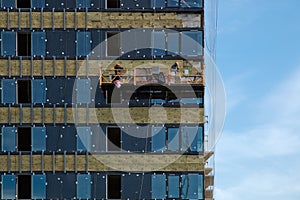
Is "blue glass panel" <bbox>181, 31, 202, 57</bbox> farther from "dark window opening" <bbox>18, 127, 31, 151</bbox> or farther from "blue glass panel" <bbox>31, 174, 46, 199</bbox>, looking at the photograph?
"blue glass panel" <bbox>31, 174, 46, 199</bbox>

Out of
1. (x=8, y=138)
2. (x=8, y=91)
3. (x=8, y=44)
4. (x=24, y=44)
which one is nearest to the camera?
(x=8, y=138)

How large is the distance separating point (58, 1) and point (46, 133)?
29.5 ft

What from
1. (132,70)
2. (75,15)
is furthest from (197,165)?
(75,15)

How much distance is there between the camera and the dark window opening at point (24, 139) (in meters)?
62.8

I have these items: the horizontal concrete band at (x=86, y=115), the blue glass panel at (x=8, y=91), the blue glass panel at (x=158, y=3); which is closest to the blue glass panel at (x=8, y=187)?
the horizontal concrete band at (x=86, y=115)

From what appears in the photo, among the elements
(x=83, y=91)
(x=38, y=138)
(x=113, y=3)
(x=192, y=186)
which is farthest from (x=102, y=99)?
(x=192, y=186)

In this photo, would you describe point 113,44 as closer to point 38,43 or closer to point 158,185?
point 38,43

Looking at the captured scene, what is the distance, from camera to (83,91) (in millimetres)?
63062

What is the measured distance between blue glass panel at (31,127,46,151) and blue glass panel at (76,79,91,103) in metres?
3.18

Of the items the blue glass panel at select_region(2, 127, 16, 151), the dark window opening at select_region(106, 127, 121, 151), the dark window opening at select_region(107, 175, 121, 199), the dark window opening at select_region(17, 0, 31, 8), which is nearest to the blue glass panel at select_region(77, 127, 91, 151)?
the dark window opening at select_region(106, 127, 121, 151)

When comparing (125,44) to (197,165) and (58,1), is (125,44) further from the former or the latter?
(197,165)

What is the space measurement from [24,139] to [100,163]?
5367 mm

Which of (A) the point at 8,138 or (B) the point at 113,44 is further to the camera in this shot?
(B) the point at 113,44

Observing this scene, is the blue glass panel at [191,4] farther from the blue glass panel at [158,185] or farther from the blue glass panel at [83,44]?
the blue glass panel at [158,185]
